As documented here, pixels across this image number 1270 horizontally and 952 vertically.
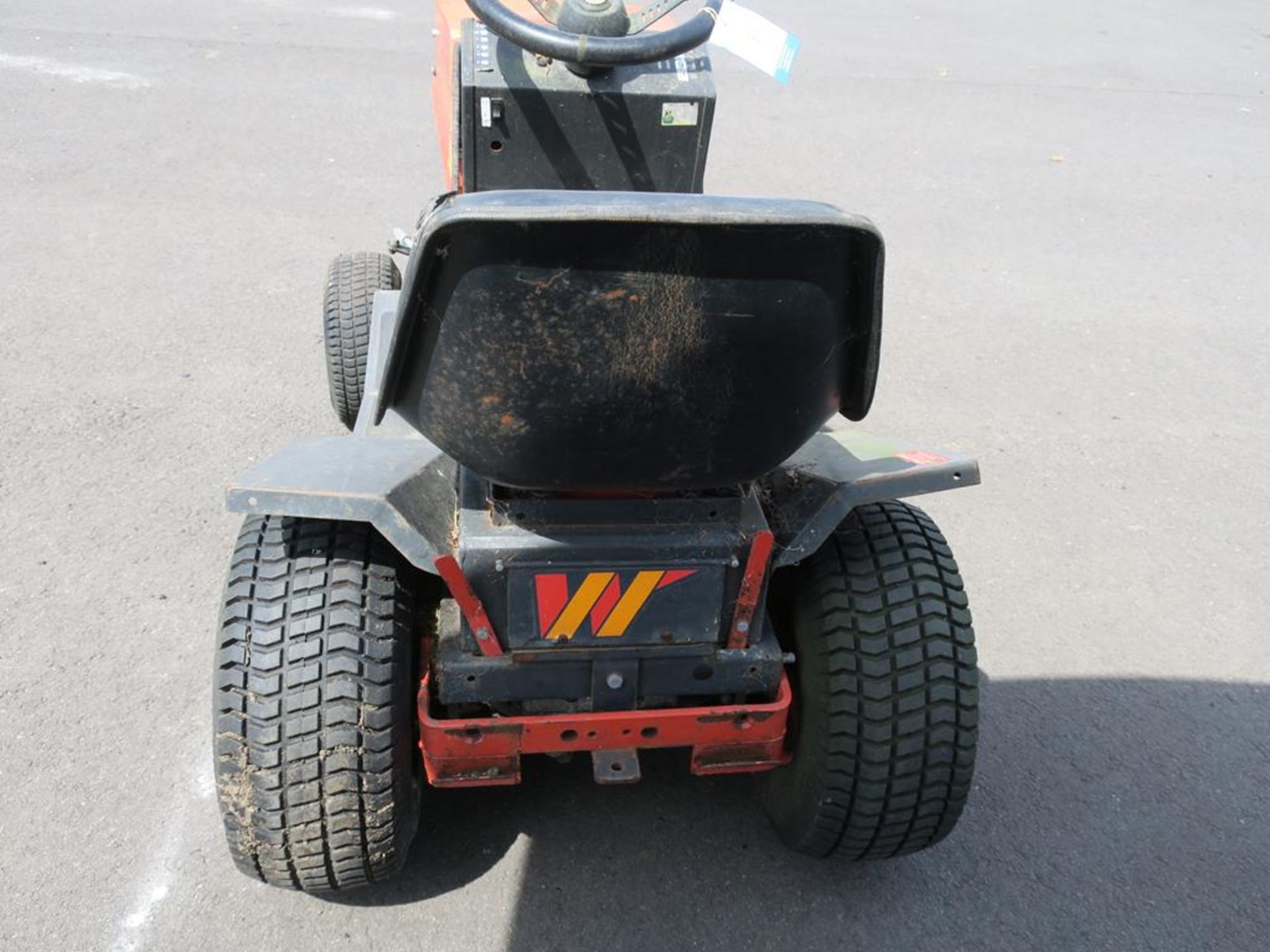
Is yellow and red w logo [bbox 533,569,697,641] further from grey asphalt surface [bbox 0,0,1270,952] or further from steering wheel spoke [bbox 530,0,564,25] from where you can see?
steering wheel spoke [bbox 530,0,564,25]

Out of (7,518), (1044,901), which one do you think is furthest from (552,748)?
(7,518)

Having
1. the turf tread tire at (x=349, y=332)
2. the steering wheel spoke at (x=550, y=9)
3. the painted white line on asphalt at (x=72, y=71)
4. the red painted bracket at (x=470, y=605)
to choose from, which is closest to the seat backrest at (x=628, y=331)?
the red painted bracket at (x=470, y=605)

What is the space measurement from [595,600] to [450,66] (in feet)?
6.84

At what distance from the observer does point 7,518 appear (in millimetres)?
3230

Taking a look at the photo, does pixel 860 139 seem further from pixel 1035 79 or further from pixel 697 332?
pixel 697 332

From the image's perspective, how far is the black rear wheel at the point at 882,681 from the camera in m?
2.07

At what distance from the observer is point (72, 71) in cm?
723

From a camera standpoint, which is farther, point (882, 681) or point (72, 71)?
point (72, 71)

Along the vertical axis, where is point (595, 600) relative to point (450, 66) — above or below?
below

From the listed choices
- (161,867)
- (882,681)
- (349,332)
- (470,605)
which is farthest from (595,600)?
(349,332)

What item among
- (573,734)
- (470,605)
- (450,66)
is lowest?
(573,734)

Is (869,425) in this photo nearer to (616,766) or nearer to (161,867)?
(616,766)

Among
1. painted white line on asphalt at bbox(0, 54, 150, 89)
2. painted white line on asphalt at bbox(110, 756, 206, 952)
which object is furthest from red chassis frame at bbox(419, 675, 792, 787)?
painted white line on asphalt at bbox(0, 54, 150, 89)

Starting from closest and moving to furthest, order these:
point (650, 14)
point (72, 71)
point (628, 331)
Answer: point (628, 331), point (650, 14), point (72, 71)
